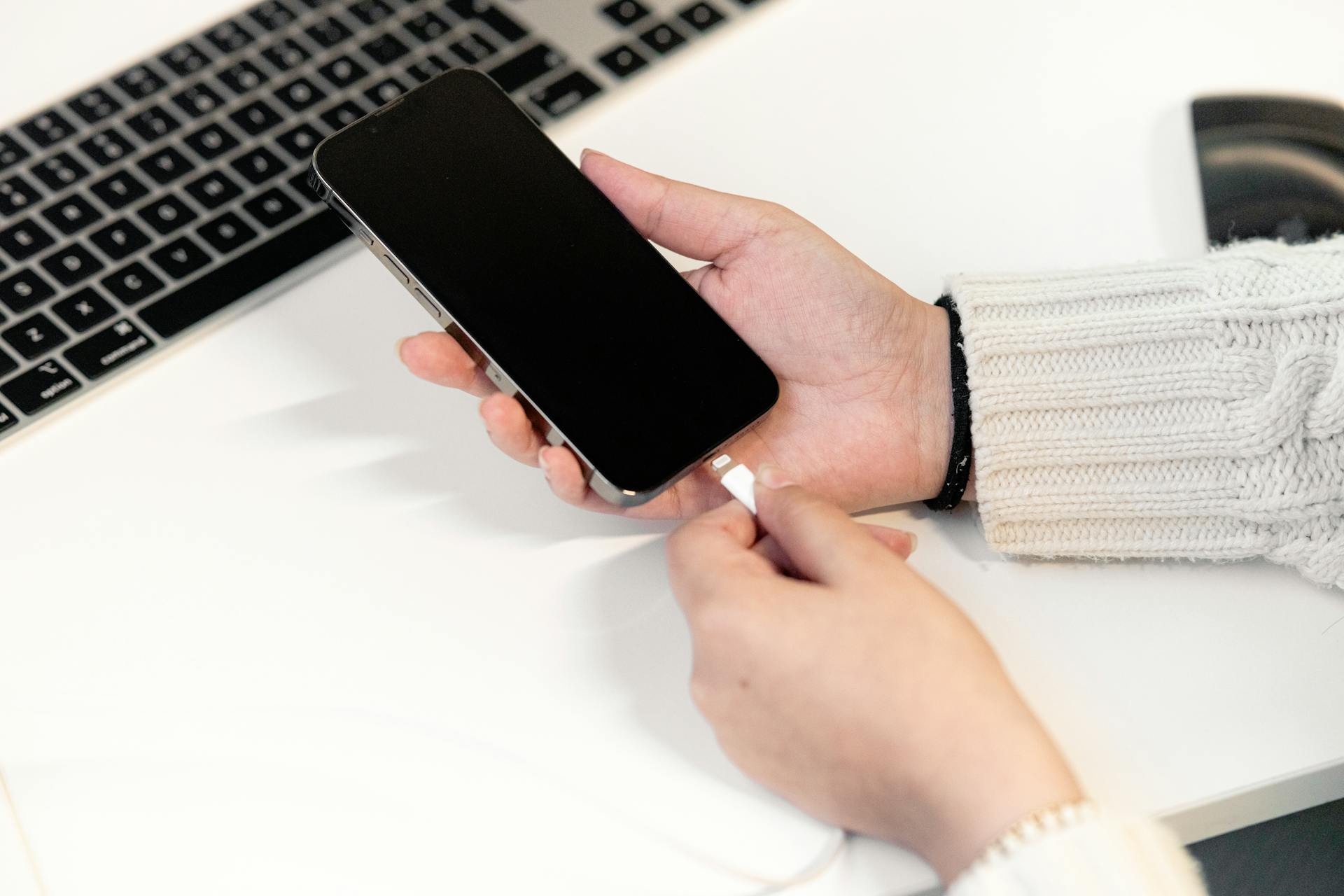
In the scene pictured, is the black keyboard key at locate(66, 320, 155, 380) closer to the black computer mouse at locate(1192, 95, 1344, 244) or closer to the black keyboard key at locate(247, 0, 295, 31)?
the black keyboard key at locate(247, 0, 295, 31)

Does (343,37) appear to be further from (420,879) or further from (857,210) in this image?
(420,879)

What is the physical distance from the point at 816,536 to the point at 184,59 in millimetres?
500

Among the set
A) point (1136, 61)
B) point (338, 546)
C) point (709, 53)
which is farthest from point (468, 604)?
point (1136, 61)

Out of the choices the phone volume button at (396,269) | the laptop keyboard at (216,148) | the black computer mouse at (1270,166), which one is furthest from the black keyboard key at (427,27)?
the black computer mouse at (1270,166)

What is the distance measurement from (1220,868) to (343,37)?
29.5 inches

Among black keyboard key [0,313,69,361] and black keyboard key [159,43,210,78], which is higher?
black keyboard key [159,43,210,78]

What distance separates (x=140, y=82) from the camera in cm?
67

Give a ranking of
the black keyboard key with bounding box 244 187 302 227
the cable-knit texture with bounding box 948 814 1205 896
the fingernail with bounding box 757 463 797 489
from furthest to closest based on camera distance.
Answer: the black keyboard key with bounding box 244 187 302 227 < the fingernail with bounding box 757 463 797 489 < the cable-knit texture with bounding box 948 814 1205 896

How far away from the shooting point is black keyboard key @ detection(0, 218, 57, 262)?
0.60 metres

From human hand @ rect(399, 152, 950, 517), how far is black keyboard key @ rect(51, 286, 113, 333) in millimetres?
206

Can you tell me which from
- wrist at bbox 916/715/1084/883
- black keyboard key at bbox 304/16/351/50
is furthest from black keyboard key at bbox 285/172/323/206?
wrist at bbox 916/715/1084/883

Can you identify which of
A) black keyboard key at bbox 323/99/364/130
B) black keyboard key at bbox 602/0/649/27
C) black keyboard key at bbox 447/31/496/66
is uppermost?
black keyboard key at bbox 602/0/649/27

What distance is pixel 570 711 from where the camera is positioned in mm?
508

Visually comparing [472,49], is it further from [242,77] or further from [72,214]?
[72,214]
